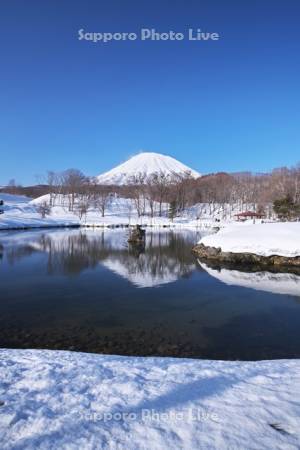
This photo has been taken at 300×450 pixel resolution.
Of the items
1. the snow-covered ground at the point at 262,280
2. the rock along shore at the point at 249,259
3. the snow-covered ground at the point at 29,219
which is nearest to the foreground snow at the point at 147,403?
the snow-covered ground at the point at 262,280

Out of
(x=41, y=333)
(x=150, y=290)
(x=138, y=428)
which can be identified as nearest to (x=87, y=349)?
(x=41, y=333)

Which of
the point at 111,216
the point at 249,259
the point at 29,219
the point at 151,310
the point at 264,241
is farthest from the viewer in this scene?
the point at 111,216

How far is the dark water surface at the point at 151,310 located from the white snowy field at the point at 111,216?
3826 cm

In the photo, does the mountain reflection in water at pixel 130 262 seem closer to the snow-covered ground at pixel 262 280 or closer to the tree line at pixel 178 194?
the snow-covered ground at pixel 262 280

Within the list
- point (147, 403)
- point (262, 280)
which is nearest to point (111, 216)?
point (262, 280)

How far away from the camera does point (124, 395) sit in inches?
155

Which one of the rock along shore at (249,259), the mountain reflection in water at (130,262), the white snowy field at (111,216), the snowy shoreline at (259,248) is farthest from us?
the white snowy field at (111,216)

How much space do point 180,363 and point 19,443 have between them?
272 cm

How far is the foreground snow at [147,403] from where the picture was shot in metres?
3.03

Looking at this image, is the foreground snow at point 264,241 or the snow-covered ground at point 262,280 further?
the foreground snow at point 264,241

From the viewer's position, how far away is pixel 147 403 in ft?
12.3

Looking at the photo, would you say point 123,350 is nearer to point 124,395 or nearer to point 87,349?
point 87,349

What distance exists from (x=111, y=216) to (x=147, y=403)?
67945 mm

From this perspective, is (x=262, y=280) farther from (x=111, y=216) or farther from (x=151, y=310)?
(x=111, y=216)
